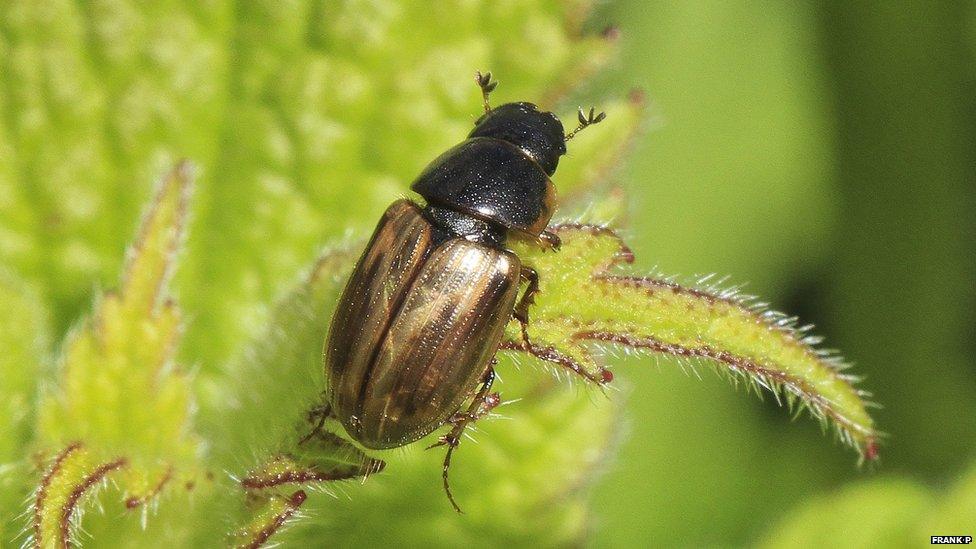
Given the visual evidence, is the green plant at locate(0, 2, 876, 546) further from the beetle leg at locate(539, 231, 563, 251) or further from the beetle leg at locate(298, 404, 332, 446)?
the beetle leg at locate(298, 404, 332, 446)

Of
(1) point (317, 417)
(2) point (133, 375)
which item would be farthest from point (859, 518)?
(2) point (133, 375)

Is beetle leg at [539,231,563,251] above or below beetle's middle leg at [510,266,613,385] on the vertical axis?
above

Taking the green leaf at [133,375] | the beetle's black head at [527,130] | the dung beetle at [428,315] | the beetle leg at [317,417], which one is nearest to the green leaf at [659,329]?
the dung beetle at [428,315]

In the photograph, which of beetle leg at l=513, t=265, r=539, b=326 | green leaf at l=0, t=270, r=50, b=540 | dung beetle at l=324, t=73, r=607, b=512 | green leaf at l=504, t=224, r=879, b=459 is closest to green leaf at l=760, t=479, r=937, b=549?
green leaf at l=504, t=224, r=879, b=459

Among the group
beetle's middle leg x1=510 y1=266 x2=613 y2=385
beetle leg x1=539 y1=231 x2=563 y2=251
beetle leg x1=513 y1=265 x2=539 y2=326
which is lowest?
beetle's middle leg x1=510 y1=266 x2=613 y2=385

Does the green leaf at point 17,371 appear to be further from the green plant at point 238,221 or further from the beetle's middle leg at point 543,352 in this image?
the beetle's middle leg at point 543,352

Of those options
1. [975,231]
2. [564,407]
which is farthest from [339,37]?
[975,231]

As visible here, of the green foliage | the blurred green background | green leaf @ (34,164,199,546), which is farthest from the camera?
the blurred green background
